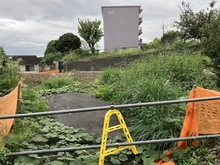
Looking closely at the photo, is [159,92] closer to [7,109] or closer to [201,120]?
[201,120]

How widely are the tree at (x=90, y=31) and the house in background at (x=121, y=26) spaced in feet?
37.5

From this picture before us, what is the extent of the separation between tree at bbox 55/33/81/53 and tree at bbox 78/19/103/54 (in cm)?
374

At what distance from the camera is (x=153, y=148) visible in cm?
348

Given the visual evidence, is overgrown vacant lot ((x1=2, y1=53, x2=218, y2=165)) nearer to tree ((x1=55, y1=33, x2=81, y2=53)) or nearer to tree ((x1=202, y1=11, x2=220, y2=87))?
tree ((x1=202, y1=11, x2=220, y2=87))

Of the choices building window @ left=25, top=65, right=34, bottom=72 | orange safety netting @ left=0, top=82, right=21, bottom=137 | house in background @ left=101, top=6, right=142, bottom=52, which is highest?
house in background @ left=101, top=6, right=142, bottom=52

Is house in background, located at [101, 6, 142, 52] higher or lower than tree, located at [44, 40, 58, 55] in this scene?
higher

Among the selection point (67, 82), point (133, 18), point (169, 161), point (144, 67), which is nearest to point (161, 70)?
point (144, 67)

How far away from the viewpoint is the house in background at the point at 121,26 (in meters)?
34.8

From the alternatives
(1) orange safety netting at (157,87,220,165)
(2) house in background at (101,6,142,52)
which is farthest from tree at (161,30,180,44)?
(1) orange safety netting at (157,87,220,165)

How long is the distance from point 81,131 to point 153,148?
1.34 meters

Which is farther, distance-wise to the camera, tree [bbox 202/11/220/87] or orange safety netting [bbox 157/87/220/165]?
tree [bbox 202/11/220/87]

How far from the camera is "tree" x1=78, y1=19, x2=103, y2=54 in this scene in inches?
899

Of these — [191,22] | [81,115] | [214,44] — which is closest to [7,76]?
[81,115]

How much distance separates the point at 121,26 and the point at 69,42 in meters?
11.0
